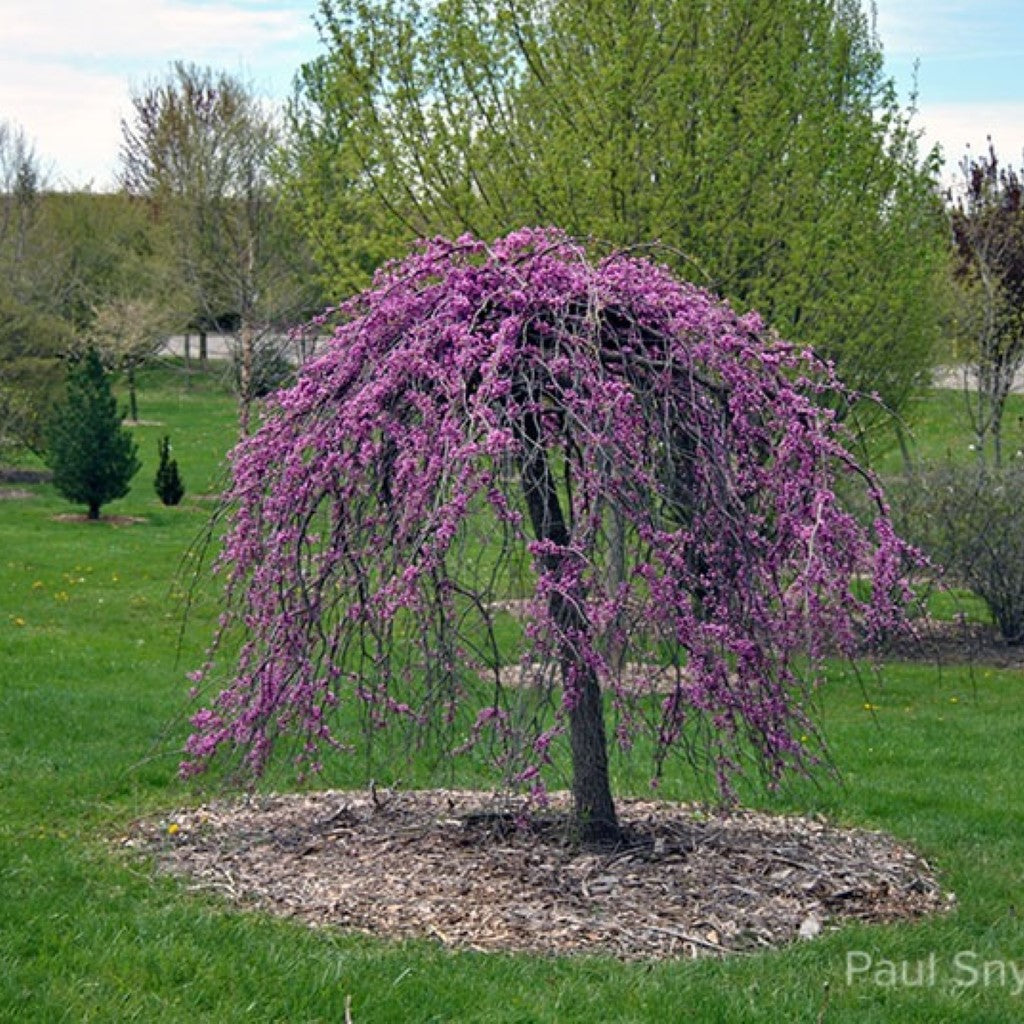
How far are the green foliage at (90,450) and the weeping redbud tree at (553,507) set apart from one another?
16566 millimetres

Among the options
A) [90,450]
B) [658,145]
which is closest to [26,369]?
[90,450]

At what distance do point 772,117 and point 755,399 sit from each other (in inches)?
318

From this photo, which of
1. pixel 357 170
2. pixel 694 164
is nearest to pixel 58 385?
pixel 357 170

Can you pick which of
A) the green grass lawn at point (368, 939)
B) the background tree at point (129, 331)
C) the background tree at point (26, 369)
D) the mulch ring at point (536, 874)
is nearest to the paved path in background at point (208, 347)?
the background tree at point (129, 331)

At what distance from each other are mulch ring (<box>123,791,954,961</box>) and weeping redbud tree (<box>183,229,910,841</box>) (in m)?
0.38

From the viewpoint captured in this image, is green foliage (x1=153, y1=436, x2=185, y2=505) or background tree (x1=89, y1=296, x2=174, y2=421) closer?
green foliage (x1=153, y1=436, x2=185, y2=505)

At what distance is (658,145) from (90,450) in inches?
457

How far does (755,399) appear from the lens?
246 inches

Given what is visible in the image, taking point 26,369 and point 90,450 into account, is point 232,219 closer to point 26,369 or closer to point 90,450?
point 26,369

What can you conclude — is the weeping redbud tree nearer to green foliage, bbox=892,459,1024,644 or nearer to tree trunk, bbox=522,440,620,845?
tree trunk, bbox=522,440,620,845

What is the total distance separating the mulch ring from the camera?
5770 millimetres

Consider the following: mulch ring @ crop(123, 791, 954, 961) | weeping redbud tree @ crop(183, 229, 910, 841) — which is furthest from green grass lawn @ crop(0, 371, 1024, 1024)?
weeping redbud tree @ crop(183, 229, 910, 841)

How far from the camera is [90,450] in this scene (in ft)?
73.4

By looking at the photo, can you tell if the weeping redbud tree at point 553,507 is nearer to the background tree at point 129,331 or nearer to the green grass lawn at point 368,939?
the green grass lawn at point 368,939
